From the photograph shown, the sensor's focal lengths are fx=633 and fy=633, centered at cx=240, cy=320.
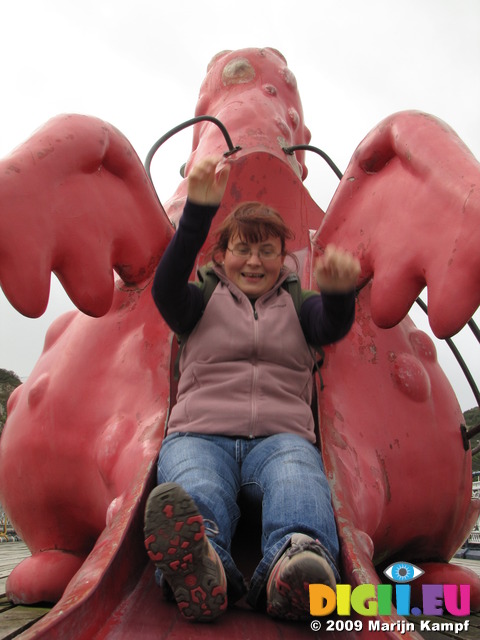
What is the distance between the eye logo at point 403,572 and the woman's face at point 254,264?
0.93m

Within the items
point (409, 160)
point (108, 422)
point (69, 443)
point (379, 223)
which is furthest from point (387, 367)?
point (69, 443)

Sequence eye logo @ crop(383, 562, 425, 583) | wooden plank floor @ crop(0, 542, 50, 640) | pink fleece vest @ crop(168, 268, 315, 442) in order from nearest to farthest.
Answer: pink fleece vest @ crop(168, 268, 315, 442)
wooden plank floor @ crop(0, 542, 50, 640)
eye logo @ crop(383, 562, 425, 583)

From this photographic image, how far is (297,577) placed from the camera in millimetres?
971

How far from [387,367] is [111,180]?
958 millimetres

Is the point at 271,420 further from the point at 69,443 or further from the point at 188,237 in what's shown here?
the point at 69,443

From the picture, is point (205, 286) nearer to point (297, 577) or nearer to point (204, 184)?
point (204, 184)

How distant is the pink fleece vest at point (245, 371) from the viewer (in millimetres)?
1330

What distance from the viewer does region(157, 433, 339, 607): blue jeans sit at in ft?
3.64

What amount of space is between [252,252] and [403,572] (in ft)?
3.61

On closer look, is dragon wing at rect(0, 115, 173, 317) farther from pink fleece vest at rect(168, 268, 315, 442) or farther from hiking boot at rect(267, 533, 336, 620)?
hiking boot at rect(267, 533, 336, 620)

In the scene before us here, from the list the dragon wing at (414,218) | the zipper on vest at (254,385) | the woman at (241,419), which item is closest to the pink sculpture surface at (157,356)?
the dragon wing at (414,218)

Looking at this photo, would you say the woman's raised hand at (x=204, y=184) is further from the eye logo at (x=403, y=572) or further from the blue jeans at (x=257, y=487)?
the eye logo at (x=403, y=572)

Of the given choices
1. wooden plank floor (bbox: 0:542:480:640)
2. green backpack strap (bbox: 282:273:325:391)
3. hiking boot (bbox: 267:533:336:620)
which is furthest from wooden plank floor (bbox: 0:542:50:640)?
green backpack strap (bbox: 282:273:325:391)

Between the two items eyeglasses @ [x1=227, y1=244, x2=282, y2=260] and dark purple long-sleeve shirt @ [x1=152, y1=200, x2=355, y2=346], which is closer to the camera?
dark purple long-sleeve shirt @ [x1=152, y1=200, x2=355, y2=346]
